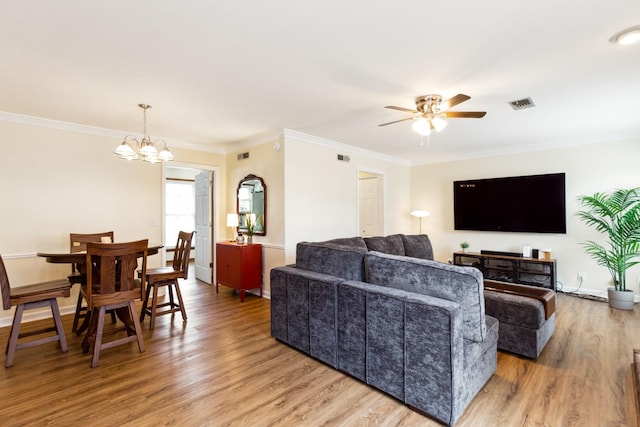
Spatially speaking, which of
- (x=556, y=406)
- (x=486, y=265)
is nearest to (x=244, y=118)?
(x=556, y=406)

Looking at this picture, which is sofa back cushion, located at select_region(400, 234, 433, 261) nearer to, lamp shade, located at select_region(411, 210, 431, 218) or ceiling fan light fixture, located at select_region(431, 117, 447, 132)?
lamp shade, located at select_region(411, 210, 431, 218)

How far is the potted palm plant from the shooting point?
13.5 feet

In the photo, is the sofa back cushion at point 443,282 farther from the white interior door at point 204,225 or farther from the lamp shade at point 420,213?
the lamp shade at point 420,213

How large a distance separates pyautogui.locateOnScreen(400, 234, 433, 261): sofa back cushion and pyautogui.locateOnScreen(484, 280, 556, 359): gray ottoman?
1.80 m

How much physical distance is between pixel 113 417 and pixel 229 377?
2.54 ft

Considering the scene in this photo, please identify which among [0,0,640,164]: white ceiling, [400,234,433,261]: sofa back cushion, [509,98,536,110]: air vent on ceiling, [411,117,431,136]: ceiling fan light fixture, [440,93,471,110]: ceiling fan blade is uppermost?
[0,0,640,164]: white ceiling

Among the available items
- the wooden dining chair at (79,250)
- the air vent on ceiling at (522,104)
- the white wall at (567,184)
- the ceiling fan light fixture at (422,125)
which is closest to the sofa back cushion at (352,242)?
the ceiling fan light fixture at (422,125)

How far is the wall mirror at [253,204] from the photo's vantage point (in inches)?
188

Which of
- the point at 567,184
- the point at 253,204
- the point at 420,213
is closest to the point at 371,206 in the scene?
the point at 420,213

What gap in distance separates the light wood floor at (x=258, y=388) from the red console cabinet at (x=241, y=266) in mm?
1287

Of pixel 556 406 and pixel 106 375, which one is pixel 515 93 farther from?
pixel 106 375

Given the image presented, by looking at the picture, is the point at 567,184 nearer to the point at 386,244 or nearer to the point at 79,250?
the point at 386,244

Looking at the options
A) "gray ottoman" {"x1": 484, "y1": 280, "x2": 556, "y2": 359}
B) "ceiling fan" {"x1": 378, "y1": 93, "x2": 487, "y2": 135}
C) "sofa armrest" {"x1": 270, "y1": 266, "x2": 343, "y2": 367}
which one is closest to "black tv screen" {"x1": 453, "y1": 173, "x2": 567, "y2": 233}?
"gray ottoman" {"x1": 484, "y1": 280, "x2": 556, "y2": 359}

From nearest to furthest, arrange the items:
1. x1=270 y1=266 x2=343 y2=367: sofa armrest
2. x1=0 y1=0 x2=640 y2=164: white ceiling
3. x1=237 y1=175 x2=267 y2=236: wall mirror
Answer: x1=0 y1=0 x2=640 y2=164: white ceiling
x1=270 y1=266 x2=343 y2=367: sofa armrest
x1=237 y1=175 x2=267 y2=236: wall mirror
